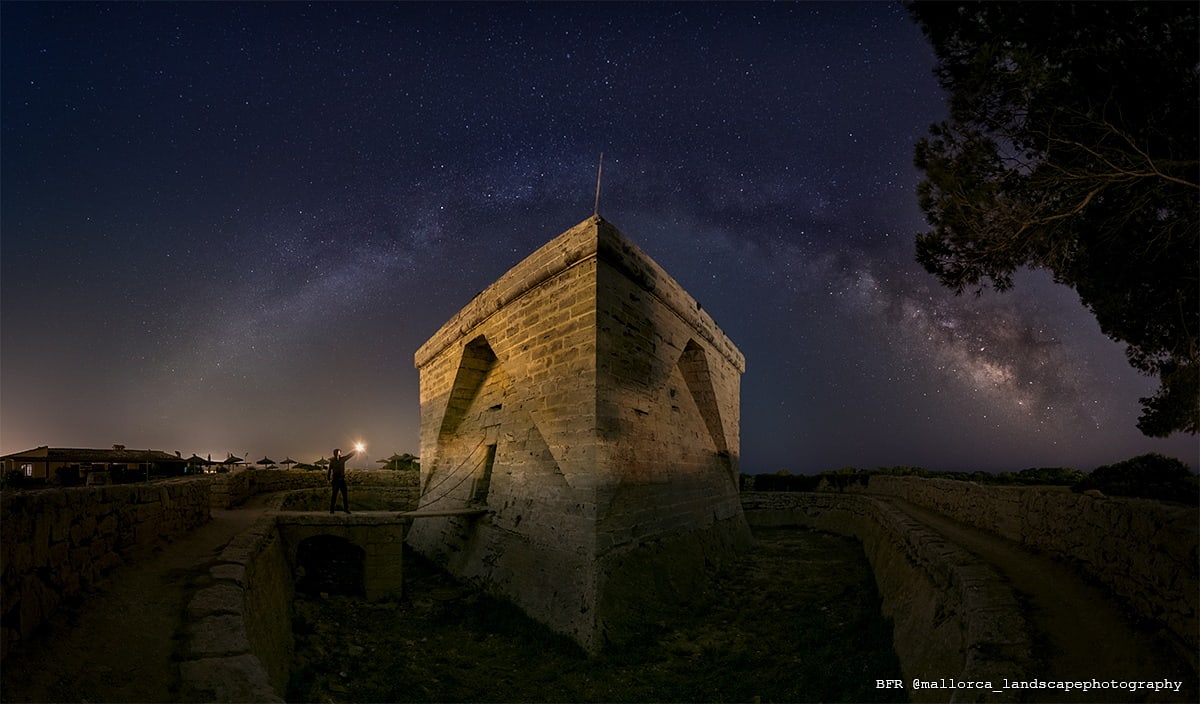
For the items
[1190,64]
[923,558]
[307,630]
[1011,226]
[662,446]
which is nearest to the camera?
[1190,64]

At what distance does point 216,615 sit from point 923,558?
779 cm

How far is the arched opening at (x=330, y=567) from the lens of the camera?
961 cm

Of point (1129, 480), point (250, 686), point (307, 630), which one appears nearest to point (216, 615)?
point (250, 686)

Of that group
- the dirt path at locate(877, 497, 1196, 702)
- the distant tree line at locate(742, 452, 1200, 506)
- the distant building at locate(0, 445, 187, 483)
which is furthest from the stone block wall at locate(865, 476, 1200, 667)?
the distant building at locate(0, 445, 187, 483)

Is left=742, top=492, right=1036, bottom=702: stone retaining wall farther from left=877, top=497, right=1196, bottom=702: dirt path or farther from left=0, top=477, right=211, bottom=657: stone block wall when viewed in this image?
left=0, top=477, right=211, bottom=657: stone block wall

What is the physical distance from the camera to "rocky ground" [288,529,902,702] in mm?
5754

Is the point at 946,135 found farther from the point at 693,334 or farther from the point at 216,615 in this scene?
the point at 216,615

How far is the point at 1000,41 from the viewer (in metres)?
5.47

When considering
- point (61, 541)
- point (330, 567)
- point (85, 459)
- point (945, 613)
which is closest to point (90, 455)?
point (85, 459)

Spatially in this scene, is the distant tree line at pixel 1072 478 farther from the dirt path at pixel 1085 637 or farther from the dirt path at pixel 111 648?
the dirt path at pixel 111 648

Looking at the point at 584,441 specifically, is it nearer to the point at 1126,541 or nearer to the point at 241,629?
the point at 241,629

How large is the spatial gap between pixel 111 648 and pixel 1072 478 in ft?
65.3

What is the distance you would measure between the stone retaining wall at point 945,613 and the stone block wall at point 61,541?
6.22 meters

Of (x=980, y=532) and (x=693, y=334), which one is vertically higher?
(x=693, y=334)
